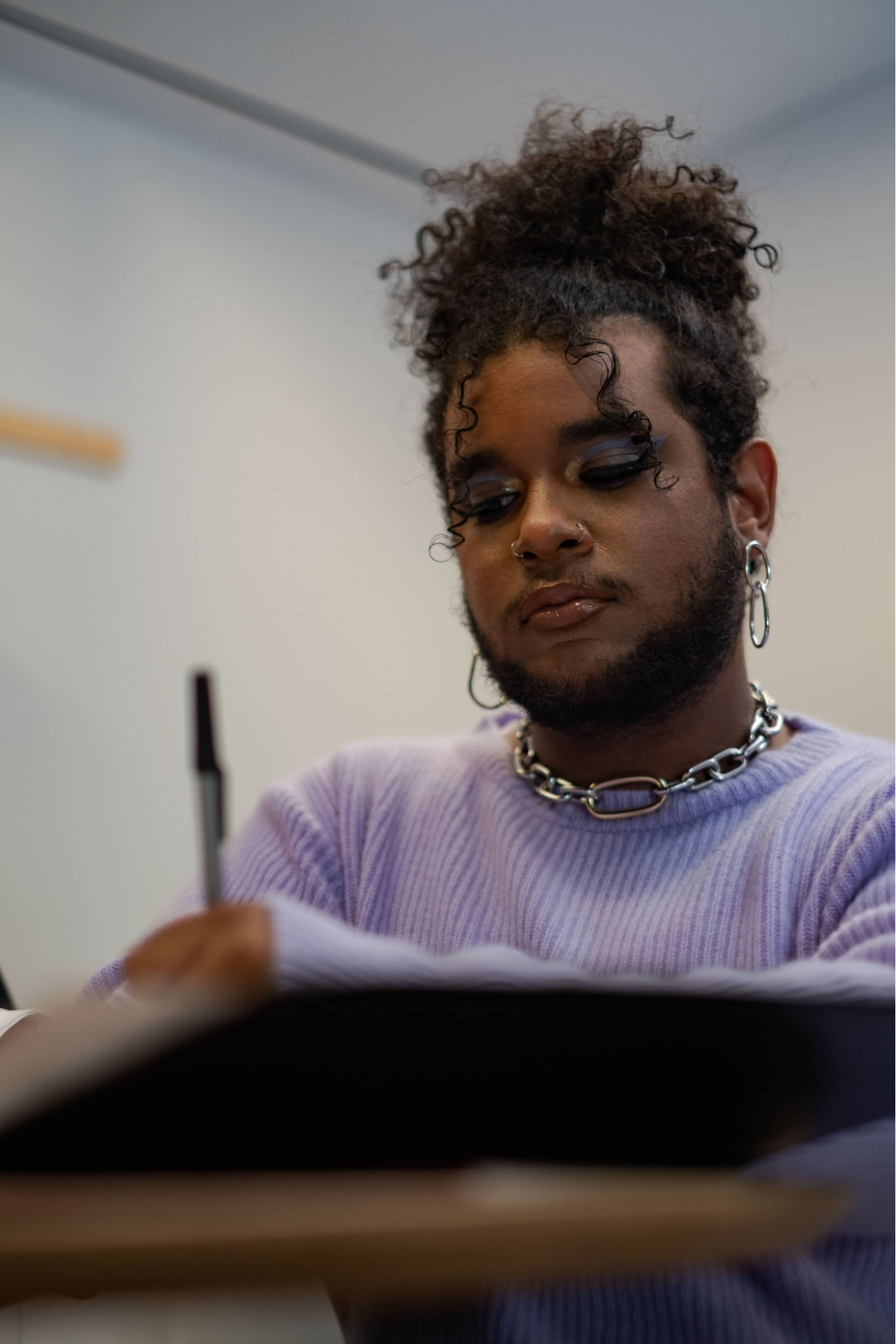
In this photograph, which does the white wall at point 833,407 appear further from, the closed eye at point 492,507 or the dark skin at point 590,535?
the closed eye at point 492,507

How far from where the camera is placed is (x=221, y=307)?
1.76 metres

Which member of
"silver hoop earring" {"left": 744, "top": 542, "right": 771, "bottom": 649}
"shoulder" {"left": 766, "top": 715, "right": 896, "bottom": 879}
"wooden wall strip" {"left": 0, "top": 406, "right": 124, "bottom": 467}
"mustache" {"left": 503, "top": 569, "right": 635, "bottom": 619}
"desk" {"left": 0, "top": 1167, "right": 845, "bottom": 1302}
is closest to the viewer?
"desk" {"left": 0, "top": 1167, "right": 845, "bottom": 1302}

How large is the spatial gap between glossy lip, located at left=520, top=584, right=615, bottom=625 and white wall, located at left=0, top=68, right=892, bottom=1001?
0.76 meters

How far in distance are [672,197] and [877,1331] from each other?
83 centimetres

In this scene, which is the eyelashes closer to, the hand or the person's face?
the person's face

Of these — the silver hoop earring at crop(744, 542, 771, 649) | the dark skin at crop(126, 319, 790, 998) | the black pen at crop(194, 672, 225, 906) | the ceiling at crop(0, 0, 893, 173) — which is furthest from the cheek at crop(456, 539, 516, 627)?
the ceiling at crop(0, 0, 893, 173)

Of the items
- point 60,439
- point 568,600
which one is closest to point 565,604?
point 568,600

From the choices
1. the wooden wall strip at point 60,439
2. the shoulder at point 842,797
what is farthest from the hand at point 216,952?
the wooden wall strip at point 60,439

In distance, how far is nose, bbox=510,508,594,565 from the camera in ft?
2.67

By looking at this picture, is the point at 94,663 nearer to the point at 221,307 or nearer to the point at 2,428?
the point at 2,428

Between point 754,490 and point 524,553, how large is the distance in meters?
0.25

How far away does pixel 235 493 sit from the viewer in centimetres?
173

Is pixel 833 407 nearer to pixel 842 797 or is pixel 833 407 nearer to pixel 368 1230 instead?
pixel 842 797

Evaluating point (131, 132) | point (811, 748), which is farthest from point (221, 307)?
point (811, 748)
